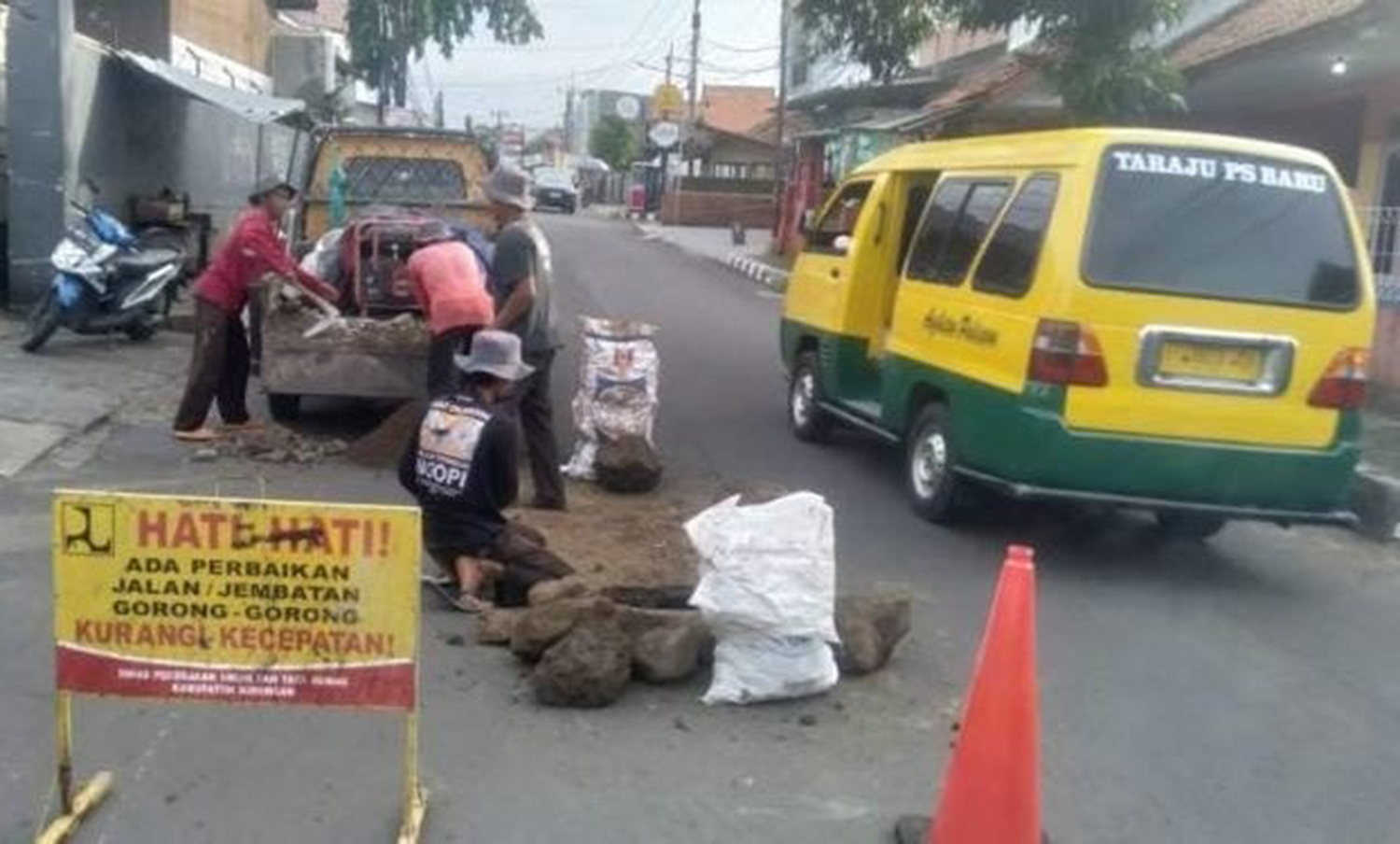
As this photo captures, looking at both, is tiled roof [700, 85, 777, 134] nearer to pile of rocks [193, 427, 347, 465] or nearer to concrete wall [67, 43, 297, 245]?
concrete wall [67, 43, 297, 245]

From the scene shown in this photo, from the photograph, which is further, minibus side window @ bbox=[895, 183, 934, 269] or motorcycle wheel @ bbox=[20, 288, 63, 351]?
motorcycle wheel @ bbox=[20, 288, 63, 351]

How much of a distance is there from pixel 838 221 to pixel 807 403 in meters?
1.18

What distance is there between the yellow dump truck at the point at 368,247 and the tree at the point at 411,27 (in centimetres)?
2012

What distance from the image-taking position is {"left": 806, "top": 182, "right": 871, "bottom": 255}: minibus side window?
9.96 meters

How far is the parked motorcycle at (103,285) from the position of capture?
11.9m

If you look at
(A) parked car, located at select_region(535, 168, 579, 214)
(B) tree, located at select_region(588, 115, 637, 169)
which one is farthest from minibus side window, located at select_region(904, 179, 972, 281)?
(B) tree, located at select_region(588, 115, 637, 169)

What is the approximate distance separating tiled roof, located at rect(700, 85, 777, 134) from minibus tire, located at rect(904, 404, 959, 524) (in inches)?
2568

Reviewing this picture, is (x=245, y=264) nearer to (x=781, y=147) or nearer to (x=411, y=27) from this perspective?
(x=411, y=27)

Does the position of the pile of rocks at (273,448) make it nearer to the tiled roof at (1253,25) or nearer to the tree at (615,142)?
the tiled roof at (1253,25)

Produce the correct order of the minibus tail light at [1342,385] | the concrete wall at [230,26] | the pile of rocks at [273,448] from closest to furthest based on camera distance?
the minibus tail light at [1342,385]
the pile of rocks at [273,448]
the concrete wall at [230,26]

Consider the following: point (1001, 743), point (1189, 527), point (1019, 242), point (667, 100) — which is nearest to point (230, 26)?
point (1019, 242)

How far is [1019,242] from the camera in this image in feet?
24.0

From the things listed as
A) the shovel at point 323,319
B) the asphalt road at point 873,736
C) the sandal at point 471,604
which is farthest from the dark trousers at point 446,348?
the sandal at point 471,604

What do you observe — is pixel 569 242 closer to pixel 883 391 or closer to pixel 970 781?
pixel 883 391
